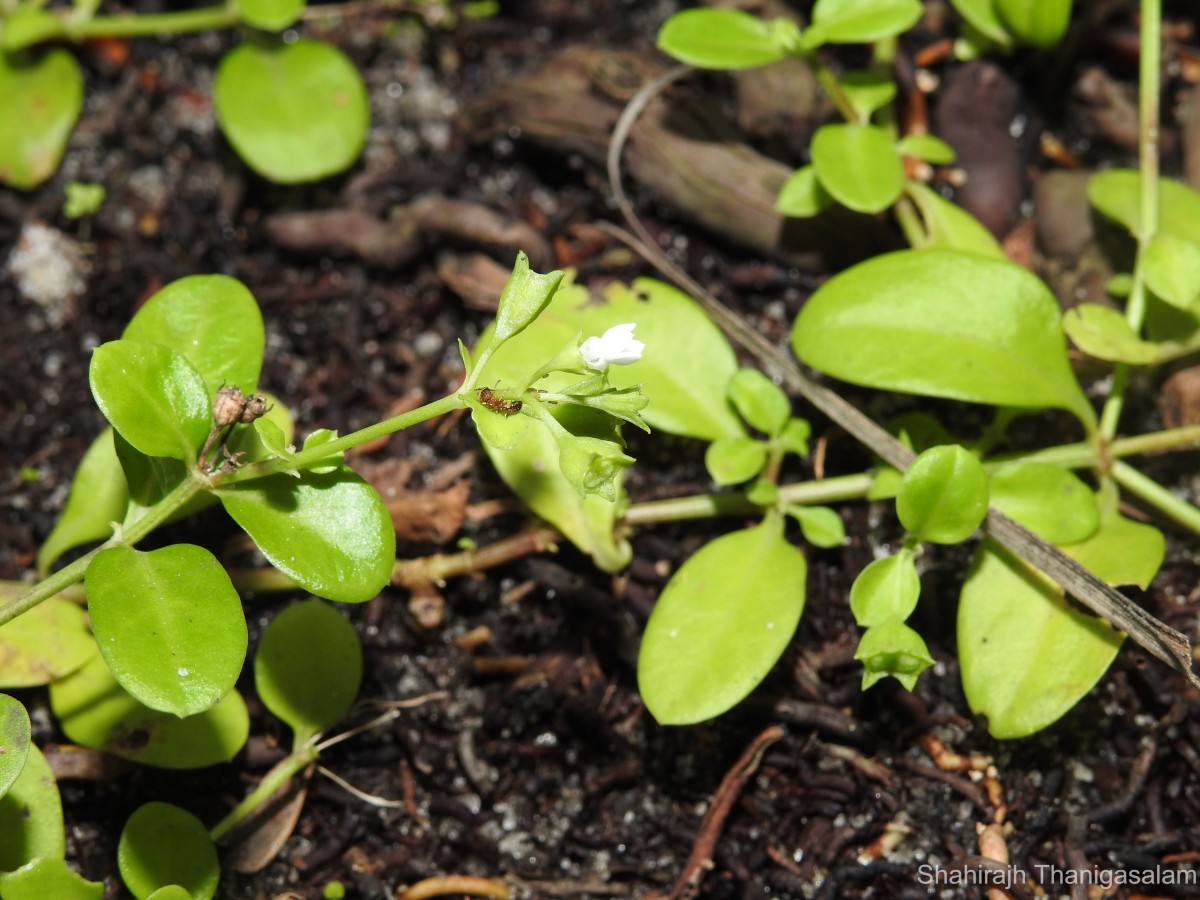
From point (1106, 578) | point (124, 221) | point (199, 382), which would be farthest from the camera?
point (124, 221)

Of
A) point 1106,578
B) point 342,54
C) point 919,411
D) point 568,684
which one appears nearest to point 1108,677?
point 1106,578

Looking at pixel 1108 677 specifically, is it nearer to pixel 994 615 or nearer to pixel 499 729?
pixel 994 615

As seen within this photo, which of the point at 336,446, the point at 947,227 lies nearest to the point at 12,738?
the point at 336,446

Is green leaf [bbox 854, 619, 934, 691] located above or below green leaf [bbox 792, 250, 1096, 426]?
below

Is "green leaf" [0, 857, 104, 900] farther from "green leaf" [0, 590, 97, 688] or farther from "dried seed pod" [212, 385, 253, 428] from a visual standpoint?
"dried seed pod" [212, 385, 253, 428]

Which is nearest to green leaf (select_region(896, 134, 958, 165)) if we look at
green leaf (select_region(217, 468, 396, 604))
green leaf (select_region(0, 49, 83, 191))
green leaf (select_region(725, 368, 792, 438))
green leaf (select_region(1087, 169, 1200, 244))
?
green leaf (select_region(1087, 169, 1200, 244))

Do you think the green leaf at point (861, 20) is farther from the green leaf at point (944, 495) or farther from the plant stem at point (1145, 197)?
the green leaf at point (944, 495)
